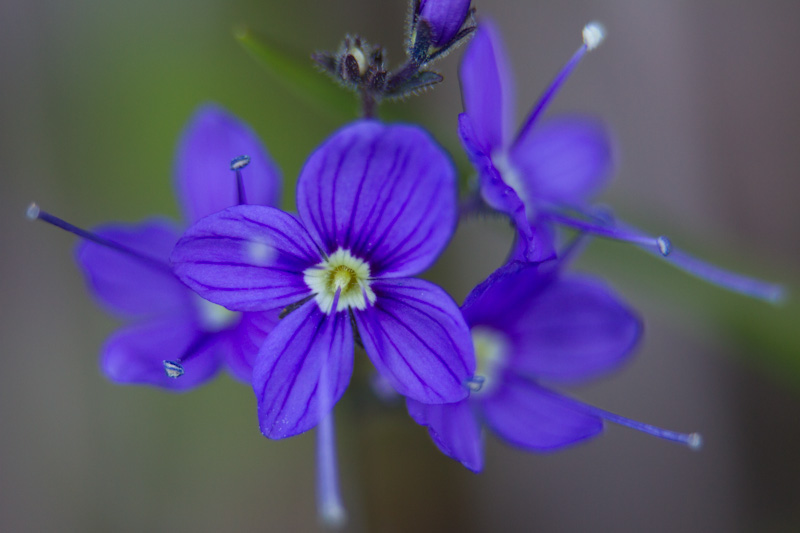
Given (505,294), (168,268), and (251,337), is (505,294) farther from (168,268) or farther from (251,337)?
(168,268)

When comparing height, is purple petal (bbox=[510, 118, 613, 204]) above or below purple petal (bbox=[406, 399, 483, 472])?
above

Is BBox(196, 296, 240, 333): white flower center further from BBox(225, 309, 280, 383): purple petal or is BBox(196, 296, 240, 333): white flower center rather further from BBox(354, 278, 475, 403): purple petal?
BBox(354, 278, 475, 403): purple petal

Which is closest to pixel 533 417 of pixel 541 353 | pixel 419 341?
pixel 541 353

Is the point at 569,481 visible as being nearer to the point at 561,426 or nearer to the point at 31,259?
the point at 561,426

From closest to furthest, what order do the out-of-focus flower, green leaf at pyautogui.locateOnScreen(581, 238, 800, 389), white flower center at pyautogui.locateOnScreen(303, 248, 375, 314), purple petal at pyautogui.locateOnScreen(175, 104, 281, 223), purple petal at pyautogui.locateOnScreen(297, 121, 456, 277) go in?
purple petal at pyautogui.locateOnScreen(297, 121, 456, 277)
white flower center at pyautogui.locateOnScreen(303, 248, 375, 314)
the out-of-focus flower
purple petal at pyautogui.locateOnScreen(175, 104, 281, 223)
green leaf at pyautogui.locateOnScreen(581, 238, 800, 389)

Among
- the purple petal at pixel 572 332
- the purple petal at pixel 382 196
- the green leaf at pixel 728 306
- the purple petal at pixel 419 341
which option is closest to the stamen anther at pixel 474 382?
the purple petal at pixel 419 341

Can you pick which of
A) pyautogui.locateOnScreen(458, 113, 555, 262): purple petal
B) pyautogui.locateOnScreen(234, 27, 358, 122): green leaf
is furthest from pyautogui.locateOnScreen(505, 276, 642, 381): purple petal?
pyautogui.locateOnScreen(234, 27, 358, 122): green leaf
